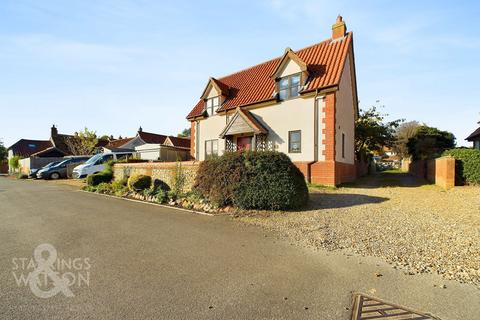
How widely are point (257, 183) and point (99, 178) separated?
1342 cm

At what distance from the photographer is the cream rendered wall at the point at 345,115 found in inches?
614

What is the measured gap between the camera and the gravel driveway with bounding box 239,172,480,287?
14.7ft

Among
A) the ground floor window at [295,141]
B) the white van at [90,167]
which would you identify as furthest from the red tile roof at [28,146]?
the ground floor window at [295,141]

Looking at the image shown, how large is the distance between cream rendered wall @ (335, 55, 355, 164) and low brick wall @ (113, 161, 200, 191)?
8581 mm

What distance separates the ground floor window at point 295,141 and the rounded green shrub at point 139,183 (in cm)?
877

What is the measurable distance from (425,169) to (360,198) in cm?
1290

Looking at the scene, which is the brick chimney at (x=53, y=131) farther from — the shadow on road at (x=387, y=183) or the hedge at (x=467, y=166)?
the hedge at (x=467, y=166)

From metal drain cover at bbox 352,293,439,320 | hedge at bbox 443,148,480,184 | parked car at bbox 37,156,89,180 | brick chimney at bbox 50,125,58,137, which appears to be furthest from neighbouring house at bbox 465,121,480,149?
brick chimney at bbox 50,125,58,137

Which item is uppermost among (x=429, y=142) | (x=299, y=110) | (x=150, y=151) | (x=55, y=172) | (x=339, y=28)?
(x=339, y=28)

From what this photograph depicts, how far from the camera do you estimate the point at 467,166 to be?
40.6 ft

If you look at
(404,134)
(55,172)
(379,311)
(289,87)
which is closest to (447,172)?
(289,87)

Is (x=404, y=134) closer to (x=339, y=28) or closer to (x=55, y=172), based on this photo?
(x=339, y=28)

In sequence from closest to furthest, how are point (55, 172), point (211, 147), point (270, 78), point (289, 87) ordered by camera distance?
point (289, 87) < point (270, 78) < point (211, 147) < point (55, 172)

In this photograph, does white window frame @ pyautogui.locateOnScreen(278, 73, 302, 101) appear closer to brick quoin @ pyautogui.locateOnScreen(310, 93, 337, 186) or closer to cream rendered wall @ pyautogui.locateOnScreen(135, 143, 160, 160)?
brick quoin @ pyautogui.locateOnScreen(310, 93, 337, 186)
